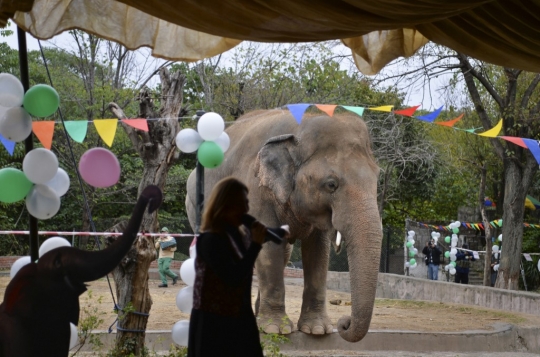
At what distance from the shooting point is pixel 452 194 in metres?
33.1

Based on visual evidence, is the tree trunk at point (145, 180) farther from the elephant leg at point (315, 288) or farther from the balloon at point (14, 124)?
the elephant leg at point (315, 288)

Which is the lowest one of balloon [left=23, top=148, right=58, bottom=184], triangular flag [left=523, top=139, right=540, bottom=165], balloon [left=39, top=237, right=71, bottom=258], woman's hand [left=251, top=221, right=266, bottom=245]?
balloon [left=39, top=237, right=71, bottom=258]

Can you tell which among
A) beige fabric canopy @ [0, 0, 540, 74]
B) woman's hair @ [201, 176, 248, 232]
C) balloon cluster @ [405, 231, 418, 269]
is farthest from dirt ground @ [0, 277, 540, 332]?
balloon cluster @ [405, 231, 418, 269]

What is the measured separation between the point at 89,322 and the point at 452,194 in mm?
27749

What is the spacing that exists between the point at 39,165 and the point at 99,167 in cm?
40

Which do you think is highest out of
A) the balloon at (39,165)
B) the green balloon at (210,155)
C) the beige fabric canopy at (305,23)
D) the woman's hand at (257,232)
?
the beige fabric canopy at (305,23)

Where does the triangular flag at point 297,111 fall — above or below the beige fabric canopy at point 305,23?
above

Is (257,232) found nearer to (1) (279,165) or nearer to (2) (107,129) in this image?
(2) (107,129)

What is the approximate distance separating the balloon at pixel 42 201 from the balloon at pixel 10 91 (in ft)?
1.96

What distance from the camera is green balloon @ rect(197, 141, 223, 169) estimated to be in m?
6.78

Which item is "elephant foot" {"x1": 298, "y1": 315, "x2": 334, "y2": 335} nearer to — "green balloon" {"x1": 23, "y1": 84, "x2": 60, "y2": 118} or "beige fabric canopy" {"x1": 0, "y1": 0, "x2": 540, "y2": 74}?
"beige fabric canopy" {"x1": 0, "y1": 0, "x2": 540, "y2": 74}

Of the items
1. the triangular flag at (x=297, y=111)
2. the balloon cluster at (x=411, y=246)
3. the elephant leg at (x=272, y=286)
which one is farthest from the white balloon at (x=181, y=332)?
the balloon cluster at (x=411, y=246)

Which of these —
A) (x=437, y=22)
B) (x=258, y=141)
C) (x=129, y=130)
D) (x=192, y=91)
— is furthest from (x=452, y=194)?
(x=437, y=22)

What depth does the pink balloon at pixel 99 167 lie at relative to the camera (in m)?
5.48
